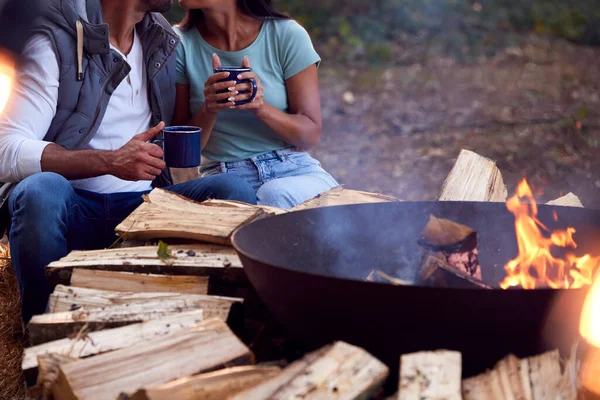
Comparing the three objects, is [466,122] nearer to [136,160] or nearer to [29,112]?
[136,160]

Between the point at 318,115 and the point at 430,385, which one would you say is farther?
the point at 318,115

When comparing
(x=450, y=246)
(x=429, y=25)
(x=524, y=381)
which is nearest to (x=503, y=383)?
(x=524, y=381)

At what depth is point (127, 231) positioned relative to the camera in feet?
8.14

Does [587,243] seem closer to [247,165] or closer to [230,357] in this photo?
[230,357]

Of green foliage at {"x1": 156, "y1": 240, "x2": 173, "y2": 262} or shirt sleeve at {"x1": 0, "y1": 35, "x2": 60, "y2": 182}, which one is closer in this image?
green foliage at {"x1": 156, "y1": 240, "x2": 173, "y2": 262}

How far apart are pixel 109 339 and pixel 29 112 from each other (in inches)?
46.2

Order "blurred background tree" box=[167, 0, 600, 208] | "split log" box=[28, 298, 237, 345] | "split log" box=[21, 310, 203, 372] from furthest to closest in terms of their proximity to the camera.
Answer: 1. "blurred background tree" box=[167, 0, 600, 208]
2. "split log" box=[28, 298, 237, 345]
3. "split log" box=[21, 310, 203, 372]

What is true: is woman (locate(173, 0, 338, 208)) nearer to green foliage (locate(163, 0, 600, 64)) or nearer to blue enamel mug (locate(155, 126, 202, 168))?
blue enamel mug (locate(155, 126, 202, 168))

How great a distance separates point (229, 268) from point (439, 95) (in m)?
5.23

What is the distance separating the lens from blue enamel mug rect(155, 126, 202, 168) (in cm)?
259

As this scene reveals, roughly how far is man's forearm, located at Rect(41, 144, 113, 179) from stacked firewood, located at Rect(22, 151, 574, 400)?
227mm

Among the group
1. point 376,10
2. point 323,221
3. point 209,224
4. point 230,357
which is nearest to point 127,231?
point 209,224

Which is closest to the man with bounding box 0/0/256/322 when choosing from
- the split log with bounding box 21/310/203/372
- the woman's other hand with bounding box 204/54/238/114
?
the woman's other hand with bounding box 204/54/238/114

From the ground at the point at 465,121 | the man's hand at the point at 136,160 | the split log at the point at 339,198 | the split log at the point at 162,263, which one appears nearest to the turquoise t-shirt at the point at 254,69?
the split log at the point at 339,198
